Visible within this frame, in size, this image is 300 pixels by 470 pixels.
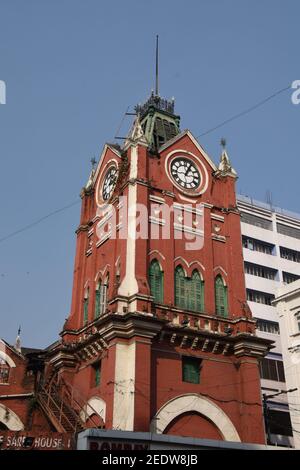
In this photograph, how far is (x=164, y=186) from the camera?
32844mm

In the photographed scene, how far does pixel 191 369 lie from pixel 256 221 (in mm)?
36256

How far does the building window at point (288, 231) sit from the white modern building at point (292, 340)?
64.1 feet

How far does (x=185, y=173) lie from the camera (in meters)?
34.3

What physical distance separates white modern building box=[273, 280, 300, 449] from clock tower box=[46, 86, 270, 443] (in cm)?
1307

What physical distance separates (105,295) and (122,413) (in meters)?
7.81

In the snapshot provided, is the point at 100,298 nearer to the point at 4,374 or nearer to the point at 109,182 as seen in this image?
the point at 4,374

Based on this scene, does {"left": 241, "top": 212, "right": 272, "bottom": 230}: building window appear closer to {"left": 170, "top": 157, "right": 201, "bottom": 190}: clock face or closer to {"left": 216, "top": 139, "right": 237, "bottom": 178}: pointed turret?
{"left": 216, "top": 139, "right": 237, "bottom": 178}: pointed turret

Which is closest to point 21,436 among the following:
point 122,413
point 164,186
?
point 122,413

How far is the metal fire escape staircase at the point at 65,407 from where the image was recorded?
26.9 metres

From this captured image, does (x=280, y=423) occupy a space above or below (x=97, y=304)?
below

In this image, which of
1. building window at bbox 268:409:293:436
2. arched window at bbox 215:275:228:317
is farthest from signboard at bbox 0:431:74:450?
building window at bbox 268:409:293:436

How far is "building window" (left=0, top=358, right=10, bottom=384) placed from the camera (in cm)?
2939

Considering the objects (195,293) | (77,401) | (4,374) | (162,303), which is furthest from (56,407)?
(195,293)

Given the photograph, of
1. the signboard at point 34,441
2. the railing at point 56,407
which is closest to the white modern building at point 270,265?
the railing at point 56,407
